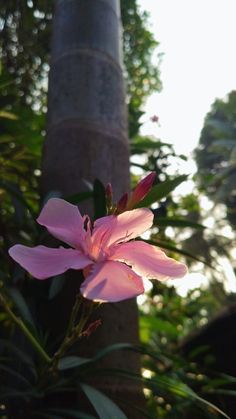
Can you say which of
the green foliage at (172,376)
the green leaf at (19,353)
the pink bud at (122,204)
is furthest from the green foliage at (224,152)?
the pink bud at (122,204)

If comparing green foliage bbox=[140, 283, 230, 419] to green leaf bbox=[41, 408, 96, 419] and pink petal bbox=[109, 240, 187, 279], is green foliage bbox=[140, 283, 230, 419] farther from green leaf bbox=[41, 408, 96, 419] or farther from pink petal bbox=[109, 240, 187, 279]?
pink petal bbox=[109, 240, 187, 279]

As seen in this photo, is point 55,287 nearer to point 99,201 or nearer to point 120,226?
point 99,201

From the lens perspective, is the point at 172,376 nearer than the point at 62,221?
No

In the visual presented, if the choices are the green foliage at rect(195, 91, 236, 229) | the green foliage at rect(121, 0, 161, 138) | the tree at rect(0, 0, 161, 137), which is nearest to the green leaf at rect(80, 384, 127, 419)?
the tree at rect(0, 0, 161, 137)

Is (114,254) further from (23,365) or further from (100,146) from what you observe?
(100,146)

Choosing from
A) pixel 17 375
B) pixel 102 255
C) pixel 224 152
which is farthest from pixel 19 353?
pixel 224 152

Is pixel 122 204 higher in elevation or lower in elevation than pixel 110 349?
higher
